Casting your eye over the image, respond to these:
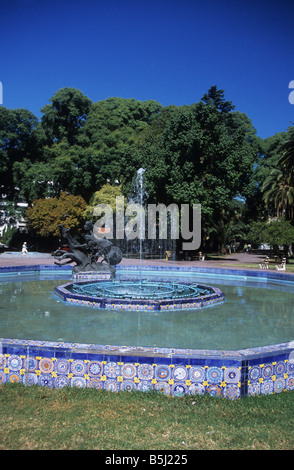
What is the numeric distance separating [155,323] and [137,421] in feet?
16.1

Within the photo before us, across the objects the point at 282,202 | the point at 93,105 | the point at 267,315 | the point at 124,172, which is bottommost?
the point at 267,315

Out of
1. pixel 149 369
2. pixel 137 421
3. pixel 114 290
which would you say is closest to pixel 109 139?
pixel 114 290

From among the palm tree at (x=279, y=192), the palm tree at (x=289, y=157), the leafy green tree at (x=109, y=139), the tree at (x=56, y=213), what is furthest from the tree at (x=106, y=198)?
the palm tree at (x=279, y=192)

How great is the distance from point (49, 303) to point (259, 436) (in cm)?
834

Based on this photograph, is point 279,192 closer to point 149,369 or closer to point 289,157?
point 289,157

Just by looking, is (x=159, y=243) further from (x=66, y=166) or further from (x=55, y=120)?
(x=55, y=120)

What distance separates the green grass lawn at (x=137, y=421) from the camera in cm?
348

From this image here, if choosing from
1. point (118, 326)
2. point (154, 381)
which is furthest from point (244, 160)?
point (154, 381)

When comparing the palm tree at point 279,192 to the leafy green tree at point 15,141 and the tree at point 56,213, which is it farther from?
the leafy green tree at point 15,141

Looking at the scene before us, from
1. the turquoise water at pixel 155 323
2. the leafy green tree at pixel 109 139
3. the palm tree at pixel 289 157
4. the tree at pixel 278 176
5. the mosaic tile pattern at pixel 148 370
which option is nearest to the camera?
the mosaic tile pattern at pixel 148 370

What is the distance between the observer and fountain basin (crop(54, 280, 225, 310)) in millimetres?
10414

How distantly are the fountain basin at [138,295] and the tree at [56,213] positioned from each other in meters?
16.3

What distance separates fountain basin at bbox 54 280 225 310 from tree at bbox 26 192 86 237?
53.4 ft

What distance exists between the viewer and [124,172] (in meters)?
29.8
